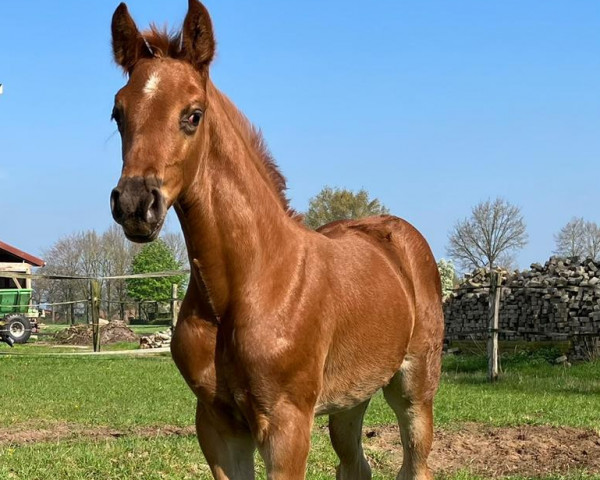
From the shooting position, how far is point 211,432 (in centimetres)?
317

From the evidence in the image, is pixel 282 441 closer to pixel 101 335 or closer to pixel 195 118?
pixel 195 118

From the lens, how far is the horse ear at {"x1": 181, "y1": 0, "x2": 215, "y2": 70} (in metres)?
2.88

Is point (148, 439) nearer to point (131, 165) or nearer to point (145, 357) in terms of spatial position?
point (131, 165)

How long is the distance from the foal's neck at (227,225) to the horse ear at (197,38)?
166 mm

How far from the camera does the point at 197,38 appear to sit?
9.51 ft

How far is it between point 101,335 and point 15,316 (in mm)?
3376

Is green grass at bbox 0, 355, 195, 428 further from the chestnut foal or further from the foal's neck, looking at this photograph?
the foal's neck

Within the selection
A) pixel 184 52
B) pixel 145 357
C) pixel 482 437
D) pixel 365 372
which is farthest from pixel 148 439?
pixel 145 357

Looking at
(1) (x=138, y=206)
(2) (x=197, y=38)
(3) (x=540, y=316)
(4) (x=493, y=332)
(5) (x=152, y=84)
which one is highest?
(2) (x=197, y=38)

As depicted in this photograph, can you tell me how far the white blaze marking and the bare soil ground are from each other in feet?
14.2

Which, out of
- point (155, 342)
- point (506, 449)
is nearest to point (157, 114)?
point (506, 449)

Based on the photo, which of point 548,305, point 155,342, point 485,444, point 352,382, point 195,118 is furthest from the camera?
point 155,342

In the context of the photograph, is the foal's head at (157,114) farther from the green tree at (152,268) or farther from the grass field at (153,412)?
the green tree at (152,268)

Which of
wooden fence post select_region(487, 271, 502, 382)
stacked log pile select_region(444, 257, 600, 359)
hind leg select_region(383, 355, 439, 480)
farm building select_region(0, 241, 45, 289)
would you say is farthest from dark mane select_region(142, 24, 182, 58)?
farm building select_region(0, 241, 45, 289)
